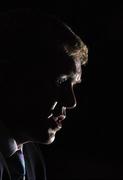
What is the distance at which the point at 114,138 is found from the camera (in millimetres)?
2361

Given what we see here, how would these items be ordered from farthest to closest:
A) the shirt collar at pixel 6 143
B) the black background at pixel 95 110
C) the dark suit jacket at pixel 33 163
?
the black background at pixel 95 110 → the dark suit jacket at pixel 33 163 → the shirt collar at pixel 6 143

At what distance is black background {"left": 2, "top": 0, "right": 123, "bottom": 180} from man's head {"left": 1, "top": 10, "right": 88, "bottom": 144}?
956 mm

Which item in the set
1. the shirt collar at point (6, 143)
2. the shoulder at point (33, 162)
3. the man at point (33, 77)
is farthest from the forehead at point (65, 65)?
the shoulder at point (33, 162)

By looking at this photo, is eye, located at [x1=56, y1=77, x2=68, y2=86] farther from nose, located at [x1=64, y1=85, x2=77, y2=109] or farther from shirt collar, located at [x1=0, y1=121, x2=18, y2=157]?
shirt collar, located at [x1=0, y1=121, x2=18, y2=157]

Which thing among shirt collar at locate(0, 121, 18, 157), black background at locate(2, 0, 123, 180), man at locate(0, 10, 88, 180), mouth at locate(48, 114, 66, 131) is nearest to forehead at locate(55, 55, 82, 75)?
man at locate(0, 10, 88, 180)

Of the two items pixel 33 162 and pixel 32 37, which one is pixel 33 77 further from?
pixel 33 162

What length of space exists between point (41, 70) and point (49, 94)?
9cm

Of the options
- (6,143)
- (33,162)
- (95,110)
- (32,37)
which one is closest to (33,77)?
(32,37)

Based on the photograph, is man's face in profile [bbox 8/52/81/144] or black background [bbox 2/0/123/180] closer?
man's face in profile [bbox 8/52/81/144]

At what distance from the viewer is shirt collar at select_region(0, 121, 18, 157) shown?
130 centimetres

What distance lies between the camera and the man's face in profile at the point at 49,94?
1338 mm

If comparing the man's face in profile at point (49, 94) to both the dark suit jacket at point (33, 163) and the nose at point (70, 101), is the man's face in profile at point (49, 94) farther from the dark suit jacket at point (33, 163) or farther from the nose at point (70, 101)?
the dark suit jacket at point (33, 163)

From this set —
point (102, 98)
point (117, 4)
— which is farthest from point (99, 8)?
point (102, 98)

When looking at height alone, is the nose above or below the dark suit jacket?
above
